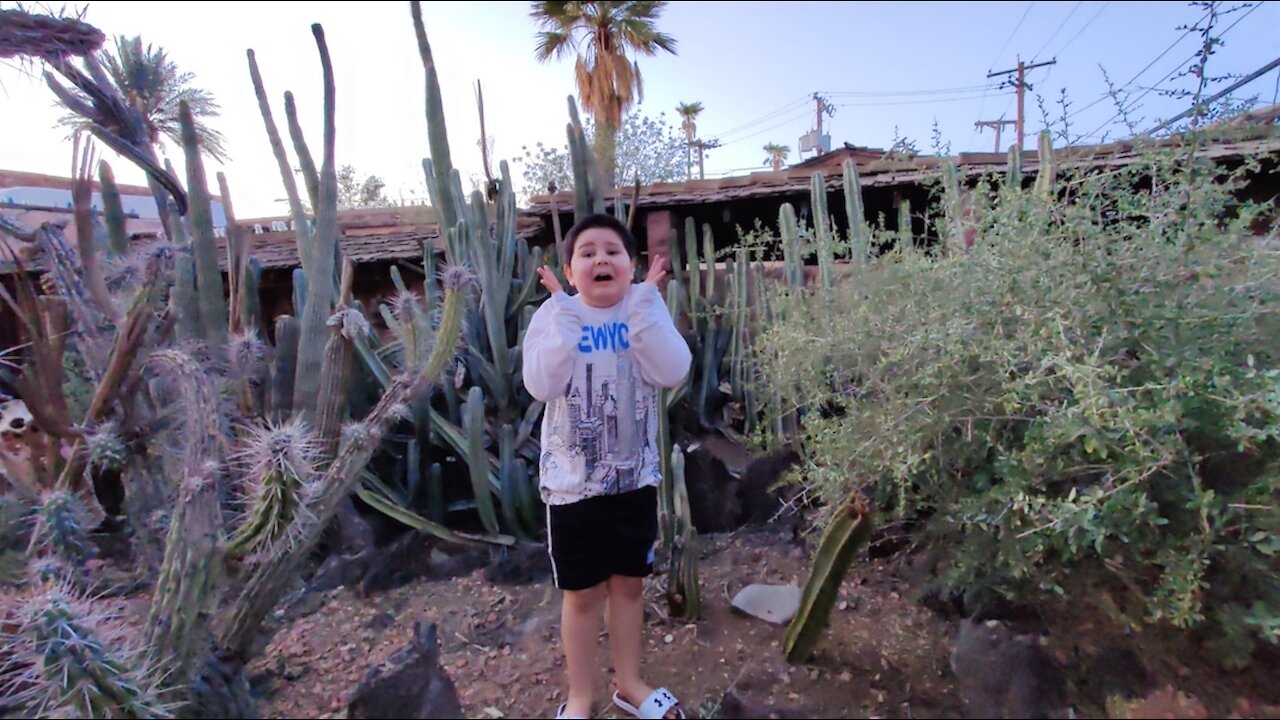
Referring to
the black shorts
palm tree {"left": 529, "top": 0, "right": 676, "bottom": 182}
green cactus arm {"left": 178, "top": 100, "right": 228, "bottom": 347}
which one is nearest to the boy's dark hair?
the black shorts

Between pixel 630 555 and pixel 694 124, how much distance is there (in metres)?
28.3

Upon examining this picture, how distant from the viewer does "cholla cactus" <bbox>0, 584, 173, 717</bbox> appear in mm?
1574

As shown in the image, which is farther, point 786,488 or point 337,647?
point 786,488

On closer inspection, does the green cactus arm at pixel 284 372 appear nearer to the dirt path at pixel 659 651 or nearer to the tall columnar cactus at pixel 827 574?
the dirt path at pixel 659 651

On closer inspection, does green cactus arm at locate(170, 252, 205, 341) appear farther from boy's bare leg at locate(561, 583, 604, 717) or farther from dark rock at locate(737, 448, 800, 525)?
dark rock at locate(737, 448, 800, 525)

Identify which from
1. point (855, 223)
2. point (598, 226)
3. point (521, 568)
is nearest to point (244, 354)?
point (521, 568)

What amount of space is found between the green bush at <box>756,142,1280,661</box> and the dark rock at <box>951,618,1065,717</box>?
167mm

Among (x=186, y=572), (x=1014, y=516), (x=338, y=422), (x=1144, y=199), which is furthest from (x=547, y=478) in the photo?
(x=1144, y=199)

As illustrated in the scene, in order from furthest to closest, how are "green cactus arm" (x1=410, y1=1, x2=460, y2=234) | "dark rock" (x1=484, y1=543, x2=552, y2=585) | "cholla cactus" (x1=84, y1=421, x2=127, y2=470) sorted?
"green cactus arm" (x1=410, y1=1, x2=460, y2=234) < "dark rock" (x1=484, y1=543, x2=552, y2=585) < "cholla cactus" (x1=84, y1=421, x2=127, y2=470)

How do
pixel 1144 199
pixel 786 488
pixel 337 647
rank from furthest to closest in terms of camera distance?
pixel 786 488 < pixel 337 647 < pixel 1144 199

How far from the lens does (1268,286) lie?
204cm

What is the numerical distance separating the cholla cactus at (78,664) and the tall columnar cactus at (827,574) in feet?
5.63

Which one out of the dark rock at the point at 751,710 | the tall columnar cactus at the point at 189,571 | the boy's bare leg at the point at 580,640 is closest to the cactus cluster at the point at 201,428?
the tall columnar cactus at the point at 189,571

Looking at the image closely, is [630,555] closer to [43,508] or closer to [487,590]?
[487,590]
